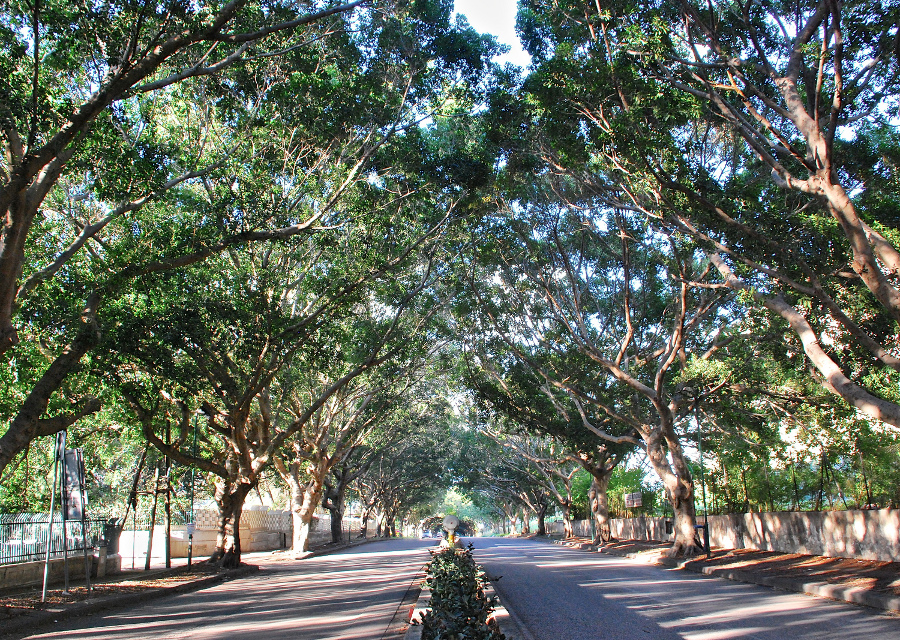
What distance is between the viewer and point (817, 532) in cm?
1495

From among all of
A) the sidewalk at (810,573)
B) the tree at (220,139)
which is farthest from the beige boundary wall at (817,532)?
the tree at (220,139)

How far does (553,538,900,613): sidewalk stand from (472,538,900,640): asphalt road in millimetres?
277

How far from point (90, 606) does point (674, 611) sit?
928cm

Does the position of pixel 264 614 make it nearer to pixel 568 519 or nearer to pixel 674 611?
pixel 674 611

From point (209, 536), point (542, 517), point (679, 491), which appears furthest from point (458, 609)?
point (542, 517)

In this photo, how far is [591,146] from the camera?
1273 centimetres

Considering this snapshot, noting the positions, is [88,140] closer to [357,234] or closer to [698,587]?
[357,234]

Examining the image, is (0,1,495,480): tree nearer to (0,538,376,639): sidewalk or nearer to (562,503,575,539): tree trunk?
(0,538,376,639): sidewalk

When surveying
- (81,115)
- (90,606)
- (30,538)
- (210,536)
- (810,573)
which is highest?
(81,115)

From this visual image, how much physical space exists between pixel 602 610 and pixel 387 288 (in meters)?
10.8

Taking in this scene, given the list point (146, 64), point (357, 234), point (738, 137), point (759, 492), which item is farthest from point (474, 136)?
point (759, 492)

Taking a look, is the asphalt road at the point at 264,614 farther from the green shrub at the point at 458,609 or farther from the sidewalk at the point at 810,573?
the sidewalk at the point at 810,573

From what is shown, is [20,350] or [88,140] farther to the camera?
[20,350]

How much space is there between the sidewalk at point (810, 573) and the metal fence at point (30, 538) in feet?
42.6
